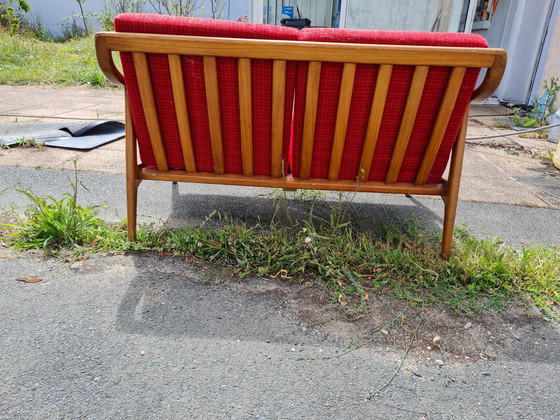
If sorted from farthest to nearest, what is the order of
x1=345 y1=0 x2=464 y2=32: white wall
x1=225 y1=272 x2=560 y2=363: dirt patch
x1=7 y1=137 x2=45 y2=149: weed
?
x1=345 y1=0 x2=464 y2=32: white wall → x1=7 y1=137 x2=45 y2=149: weed → x1=225 y1=272 x2=560 y2=363: dirt patch

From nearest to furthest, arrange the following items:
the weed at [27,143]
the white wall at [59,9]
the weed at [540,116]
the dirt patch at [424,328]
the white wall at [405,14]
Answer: the dirt patch at [424,328]
the weed at [27,143]
the weed at [540,116]
the white wall at [405,14]
the white wall at [59,9]

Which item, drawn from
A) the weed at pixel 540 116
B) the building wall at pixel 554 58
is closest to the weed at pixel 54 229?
the weed at pixel 540 116

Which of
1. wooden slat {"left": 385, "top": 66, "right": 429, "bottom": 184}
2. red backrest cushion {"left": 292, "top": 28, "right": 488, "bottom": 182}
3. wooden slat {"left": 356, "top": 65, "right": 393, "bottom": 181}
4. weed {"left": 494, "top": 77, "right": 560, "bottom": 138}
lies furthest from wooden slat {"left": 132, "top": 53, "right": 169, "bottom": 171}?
weed {"left": 494, "top": 77, "right": 560, "bottom": 138}

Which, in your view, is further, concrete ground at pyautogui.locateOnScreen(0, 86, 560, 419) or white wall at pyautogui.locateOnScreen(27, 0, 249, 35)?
white wall at pyautogui.locateOnScreen(27, 0, 249, 35)

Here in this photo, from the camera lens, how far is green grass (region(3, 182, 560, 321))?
1.92 metres

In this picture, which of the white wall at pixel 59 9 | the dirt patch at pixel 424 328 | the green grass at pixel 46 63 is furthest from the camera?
the white wall at pixel 59 9

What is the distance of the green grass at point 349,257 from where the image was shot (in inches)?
75.7

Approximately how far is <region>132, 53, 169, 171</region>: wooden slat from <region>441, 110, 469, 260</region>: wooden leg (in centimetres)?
143

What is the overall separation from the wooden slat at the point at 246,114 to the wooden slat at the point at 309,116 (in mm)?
254

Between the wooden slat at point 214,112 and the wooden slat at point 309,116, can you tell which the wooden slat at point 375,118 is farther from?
the wooden slat at point 214,112

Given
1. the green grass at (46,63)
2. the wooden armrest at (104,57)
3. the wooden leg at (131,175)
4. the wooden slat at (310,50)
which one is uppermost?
the wooden slat at (310,50)

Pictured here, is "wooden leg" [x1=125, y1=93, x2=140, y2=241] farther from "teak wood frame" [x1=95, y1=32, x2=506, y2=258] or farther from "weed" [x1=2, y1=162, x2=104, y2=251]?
"weed" [x1=2, y1=162, x2=104, y2=251]

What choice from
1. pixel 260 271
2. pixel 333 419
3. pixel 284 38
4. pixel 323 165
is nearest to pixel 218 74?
pixel 284 38

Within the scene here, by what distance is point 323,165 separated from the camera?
85.7 inches
